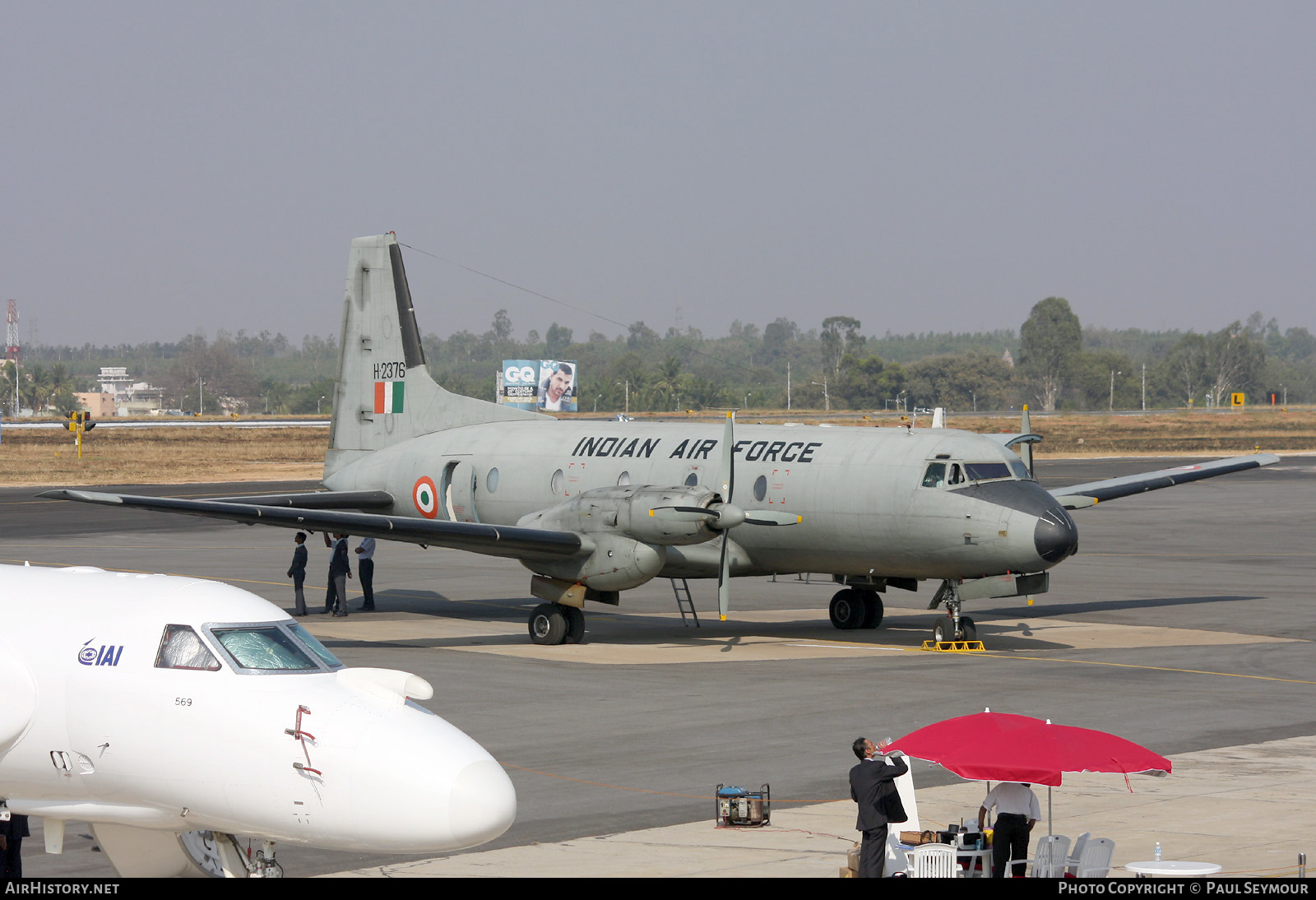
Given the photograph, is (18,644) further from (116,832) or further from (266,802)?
(266,802)

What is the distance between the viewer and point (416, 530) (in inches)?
954

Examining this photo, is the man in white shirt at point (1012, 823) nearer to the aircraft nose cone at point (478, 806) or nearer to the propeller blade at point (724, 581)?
the aircraft nose cone at point (478, 806)

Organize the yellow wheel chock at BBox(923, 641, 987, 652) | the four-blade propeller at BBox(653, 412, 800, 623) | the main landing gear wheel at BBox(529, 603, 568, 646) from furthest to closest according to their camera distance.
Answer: the main landing gear wheel at BBox(529, 603, 568, 646) → the yellow wheel chock at BBox(923, 641, 987, 652) → the four-blade propeller at BBox(653, 412, 800, 623)

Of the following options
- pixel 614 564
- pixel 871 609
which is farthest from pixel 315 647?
pixel 871 609

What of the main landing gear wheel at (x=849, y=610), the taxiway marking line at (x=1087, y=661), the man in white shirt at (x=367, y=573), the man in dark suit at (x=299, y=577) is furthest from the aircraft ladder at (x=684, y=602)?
the man in dark suit at (x=299, y=577)

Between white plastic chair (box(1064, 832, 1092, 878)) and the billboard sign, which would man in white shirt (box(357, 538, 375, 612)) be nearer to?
white plastic chair (box(1064, 832, 1092, 878))

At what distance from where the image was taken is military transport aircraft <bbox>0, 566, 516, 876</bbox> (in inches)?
347

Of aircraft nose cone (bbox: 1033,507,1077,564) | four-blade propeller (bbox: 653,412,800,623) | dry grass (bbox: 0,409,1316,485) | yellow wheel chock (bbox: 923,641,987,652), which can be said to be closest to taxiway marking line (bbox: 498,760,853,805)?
four-blade propeller (bbox: 653,412,800,623)

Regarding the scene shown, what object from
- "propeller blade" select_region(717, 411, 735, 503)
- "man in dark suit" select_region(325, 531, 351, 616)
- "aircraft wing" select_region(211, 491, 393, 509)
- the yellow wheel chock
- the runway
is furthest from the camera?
"aircraft wing" select_region(211, 491, 393, 509)

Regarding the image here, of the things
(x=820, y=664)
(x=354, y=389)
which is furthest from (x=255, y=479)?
(x=820, y=664)

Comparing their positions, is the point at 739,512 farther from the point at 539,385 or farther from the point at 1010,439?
the point at 539,385

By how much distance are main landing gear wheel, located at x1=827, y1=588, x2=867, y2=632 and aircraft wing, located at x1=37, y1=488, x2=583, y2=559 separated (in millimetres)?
5550

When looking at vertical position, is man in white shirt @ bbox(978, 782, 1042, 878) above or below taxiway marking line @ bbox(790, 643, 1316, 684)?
above

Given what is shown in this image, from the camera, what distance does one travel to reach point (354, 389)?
1288 inches
